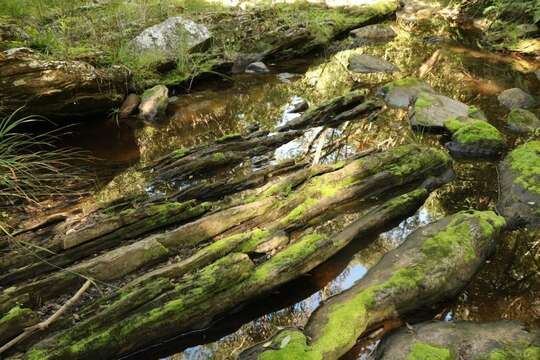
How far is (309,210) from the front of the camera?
17.2 feet

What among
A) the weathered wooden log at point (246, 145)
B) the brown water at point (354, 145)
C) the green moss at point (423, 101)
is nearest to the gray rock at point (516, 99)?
the brown water at point (354, 145)

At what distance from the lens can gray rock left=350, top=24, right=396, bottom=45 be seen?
579 inches

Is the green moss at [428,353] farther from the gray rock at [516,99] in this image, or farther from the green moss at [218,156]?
the gray rock at [516,99]

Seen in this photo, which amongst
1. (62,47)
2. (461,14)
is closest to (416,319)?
(62,47)

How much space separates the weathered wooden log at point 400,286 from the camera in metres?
3.57

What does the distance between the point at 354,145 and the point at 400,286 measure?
144 inches

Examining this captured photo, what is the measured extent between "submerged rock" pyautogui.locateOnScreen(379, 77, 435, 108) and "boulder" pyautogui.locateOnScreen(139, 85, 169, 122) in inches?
177

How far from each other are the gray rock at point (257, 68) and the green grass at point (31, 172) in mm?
5579

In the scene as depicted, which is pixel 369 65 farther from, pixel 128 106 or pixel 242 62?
pixel 128 106

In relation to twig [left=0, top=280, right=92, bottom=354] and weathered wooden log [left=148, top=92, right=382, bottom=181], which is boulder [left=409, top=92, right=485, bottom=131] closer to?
weathered wooden log [left=148, top=92, right=382, bottom=181]

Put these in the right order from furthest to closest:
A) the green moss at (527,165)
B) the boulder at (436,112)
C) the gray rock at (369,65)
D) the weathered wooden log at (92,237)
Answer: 1. the gray rock at (369,65)
2. the boulder at (436,112)
3. the green moss at (527,165)
4. the weathered wooden log at (92,237)

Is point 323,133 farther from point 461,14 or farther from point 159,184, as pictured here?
point 461,14

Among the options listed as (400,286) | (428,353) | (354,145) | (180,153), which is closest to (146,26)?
(180,153)

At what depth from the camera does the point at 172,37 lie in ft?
34.6
